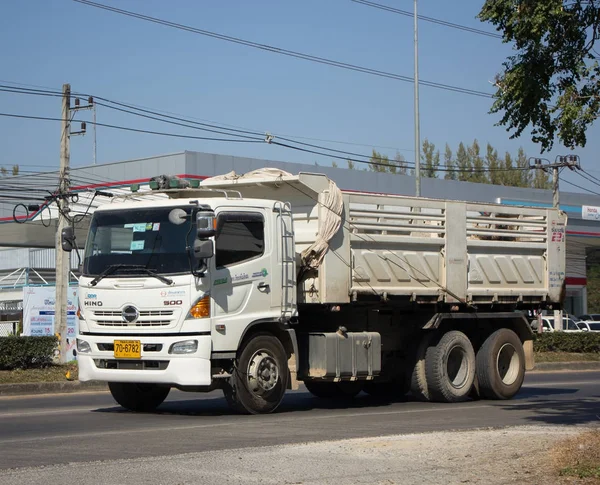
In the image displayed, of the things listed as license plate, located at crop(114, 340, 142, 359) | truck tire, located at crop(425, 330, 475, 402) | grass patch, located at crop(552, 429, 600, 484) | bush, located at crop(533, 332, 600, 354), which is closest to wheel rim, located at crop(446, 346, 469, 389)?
truck tire, located at crop(425, 330, 475, 402)

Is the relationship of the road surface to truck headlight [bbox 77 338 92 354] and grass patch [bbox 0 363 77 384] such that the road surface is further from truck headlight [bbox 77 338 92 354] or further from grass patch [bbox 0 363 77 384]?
grass patch [bbox 0 363 77 384]

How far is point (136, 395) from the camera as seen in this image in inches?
552

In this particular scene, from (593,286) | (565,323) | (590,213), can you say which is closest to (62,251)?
(565,323)

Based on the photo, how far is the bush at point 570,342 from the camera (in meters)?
31.3

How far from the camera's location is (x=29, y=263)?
185ft

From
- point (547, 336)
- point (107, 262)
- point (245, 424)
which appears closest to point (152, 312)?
point (107, 262)

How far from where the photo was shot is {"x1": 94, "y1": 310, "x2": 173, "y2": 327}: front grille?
1253cm

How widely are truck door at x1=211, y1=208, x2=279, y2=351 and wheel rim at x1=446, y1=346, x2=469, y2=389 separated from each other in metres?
3.90

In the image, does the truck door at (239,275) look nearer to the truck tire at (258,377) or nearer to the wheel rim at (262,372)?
the truck tire at (258,377)

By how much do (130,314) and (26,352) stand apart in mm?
9214

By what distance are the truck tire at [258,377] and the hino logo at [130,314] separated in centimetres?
148

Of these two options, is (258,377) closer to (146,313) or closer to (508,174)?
(146,313)

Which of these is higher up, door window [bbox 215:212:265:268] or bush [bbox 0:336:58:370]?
door window [bbox 215:212:265:268]

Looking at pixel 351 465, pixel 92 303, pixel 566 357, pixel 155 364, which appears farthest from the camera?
pixel 566 357
